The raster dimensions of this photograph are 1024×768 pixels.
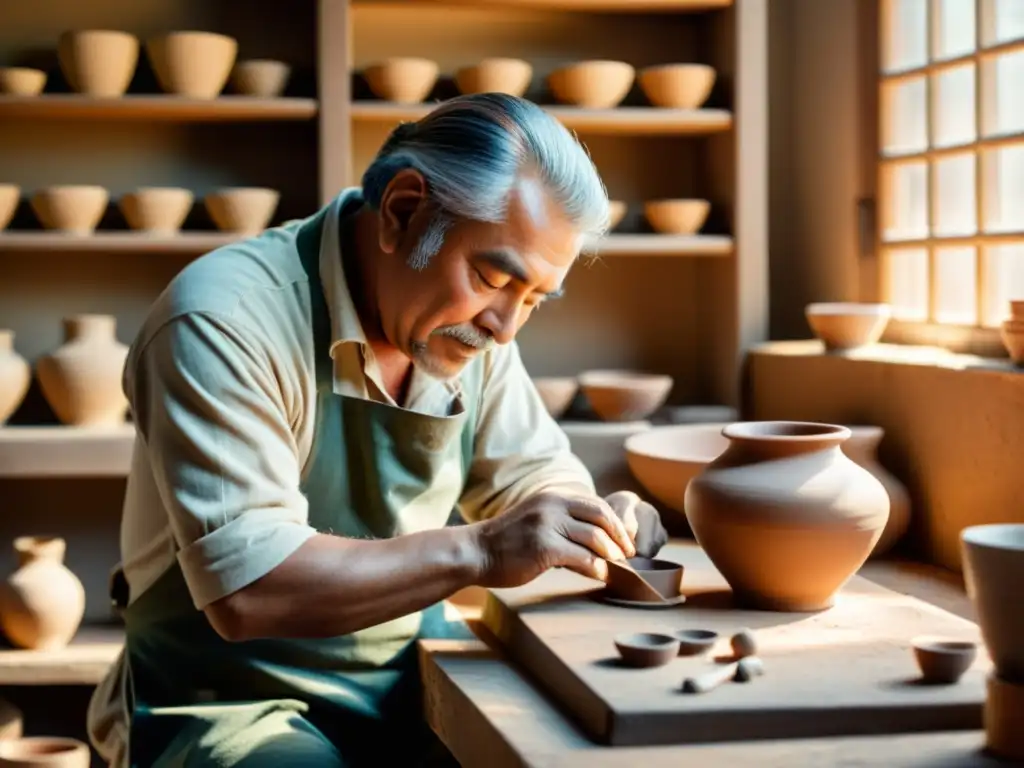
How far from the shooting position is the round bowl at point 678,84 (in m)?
3.93

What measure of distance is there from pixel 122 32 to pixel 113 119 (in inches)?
10.2

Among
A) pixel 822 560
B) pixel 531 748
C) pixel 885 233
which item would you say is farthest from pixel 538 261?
pixel 885 233

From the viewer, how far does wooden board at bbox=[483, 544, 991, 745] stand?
161 centimetres

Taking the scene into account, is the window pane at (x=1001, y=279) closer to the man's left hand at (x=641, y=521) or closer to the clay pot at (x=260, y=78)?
the man's left hand at (x=641, y=521)

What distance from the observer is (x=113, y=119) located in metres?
4.12

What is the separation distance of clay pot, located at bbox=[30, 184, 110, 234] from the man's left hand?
83.6 inches

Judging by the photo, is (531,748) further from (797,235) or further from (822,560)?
(797,235)

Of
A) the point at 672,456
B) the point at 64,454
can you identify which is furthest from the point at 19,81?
the point at 672,456

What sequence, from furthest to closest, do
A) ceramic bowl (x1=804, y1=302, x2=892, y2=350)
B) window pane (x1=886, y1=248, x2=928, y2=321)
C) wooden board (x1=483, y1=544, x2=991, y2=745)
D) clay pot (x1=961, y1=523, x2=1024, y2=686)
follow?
window pane (x1=886, y1=248, x2=928, y2=321), ceramic bowl (x1=804, y1=302, x2=892, y2=350), wooden board (x1=483, y1=544, x2=991, y2=745), clay pot (x1=961, y1=523, x2=1024, y2=686)

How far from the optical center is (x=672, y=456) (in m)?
3.14

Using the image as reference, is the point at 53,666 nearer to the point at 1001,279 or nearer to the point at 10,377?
the point at 10,377

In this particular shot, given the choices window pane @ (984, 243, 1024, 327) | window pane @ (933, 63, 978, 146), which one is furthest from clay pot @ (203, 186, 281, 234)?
window pane @ (984, 243, 1024, 327)

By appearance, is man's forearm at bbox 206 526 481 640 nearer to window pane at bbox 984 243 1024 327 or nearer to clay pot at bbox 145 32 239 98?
window pane at bbox 984 243 1024 327

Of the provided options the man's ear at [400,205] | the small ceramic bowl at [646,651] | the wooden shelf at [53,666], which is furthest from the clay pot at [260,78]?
the small ceramic bowl at [646,651]
